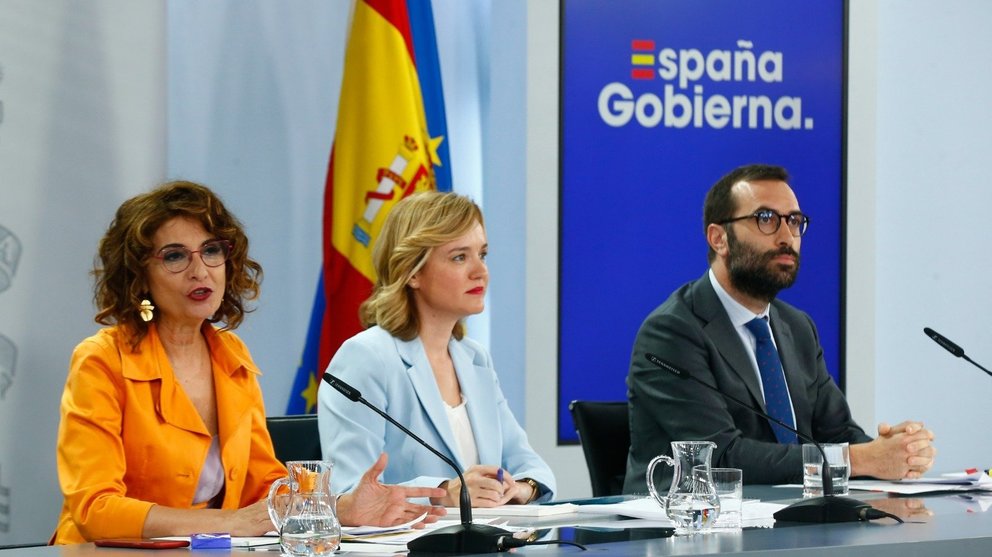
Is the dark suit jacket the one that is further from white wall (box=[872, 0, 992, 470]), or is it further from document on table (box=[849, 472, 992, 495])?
white wall (box=[872, 0, 992, 470])

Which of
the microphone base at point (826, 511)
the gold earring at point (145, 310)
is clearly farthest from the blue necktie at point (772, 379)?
the gold earring at point (145, 310)

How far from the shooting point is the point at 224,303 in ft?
10.2

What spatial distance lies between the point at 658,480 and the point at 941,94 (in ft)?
9.64

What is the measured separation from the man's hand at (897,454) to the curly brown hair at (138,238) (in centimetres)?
164

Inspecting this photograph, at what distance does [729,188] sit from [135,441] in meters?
1.96

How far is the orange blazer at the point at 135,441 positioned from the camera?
8.52ft

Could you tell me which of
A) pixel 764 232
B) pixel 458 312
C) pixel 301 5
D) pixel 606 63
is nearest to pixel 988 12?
pixel 606 63

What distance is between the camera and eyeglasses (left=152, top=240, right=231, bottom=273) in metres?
2.90

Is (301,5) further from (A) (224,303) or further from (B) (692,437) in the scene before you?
(B) (692,437)

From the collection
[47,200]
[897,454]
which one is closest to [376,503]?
[897,454]

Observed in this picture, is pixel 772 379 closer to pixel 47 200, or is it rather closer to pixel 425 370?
pixel 425 370

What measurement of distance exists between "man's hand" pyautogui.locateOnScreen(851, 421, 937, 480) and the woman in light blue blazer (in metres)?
0.80

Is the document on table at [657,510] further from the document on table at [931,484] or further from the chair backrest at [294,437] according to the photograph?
the chair backrest at [294,437]

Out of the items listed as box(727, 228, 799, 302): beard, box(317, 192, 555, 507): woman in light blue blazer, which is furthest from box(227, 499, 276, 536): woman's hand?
box(727, 228, 799, 302): beard
